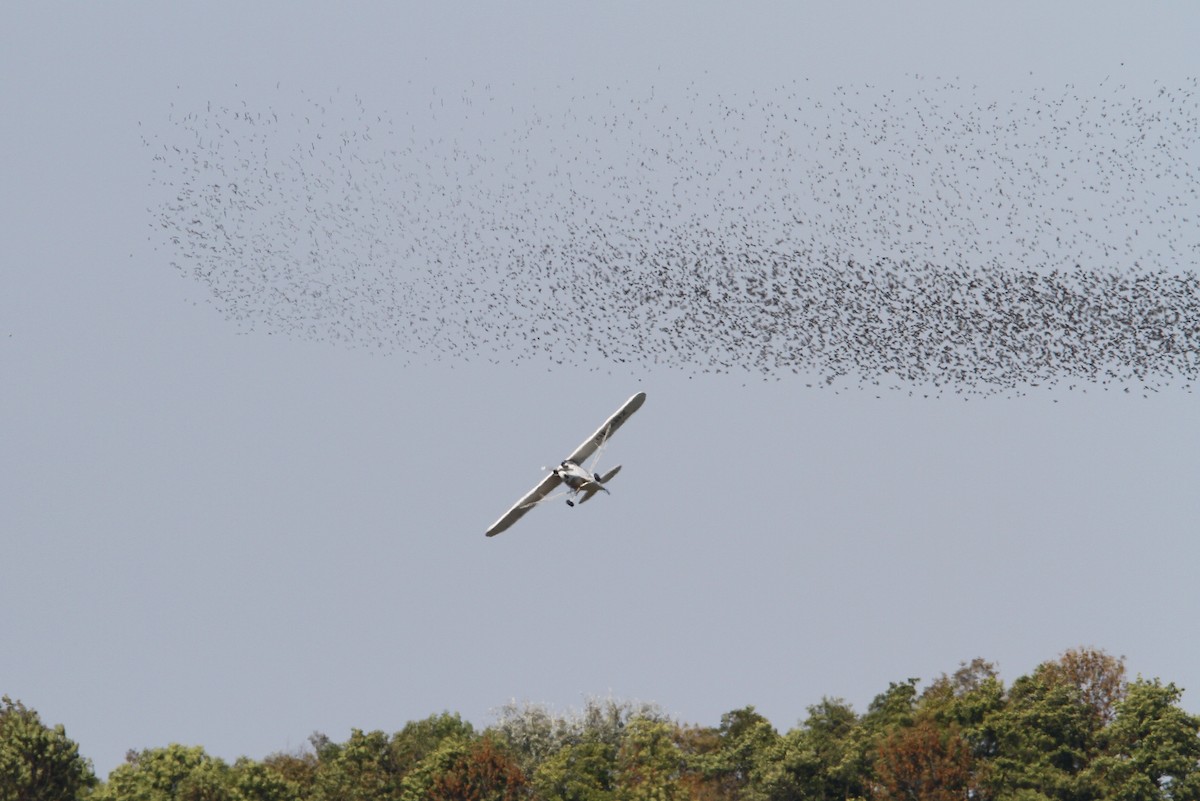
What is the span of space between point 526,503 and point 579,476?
5.78 meters

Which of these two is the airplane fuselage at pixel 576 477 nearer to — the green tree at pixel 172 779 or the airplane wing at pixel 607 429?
the airplane wing at pixel 607 429

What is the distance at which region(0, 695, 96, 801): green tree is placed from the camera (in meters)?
83.8

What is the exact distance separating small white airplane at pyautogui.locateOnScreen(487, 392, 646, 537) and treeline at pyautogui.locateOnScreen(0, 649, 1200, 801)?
40.0 ft

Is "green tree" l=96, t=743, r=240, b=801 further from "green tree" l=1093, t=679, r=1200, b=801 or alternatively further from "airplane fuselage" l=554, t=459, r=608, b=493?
"green tree" l=1093, t=679, r=1200, b=801

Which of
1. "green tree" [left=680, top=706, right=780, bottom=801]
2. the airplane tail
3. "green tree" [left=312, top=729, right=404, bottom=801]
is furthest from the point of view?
"green tree" [left=680, top=706, right=780, bottom=801]

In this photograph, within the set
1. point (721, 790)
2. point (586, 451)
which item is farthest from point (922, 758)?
point (586, 451)

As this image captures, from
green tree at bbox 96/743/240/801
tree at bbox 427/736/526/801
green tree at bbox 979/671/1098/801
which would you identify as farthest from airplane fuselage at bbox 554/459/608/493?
green tree at bbox 979/671/1098/801

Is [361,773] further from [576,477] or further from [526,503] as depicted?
[576,477]

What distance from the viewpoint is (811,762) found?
9406 centimetres

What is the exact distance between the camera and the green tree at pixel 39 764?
83.8m

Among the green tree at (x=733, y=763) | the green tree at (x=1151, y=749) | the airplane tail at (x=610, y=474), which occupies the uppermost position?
the airplane tail at (x=610, y=474)

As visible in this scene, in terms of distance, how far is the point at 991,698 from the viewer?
311 feet

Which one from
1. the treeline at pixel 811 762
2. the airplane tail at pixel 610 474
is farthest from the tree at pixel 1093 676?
the airplane tail at pixel 610 474

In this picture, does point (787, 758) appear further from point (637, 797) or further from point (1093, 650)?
point (1093, 650)
